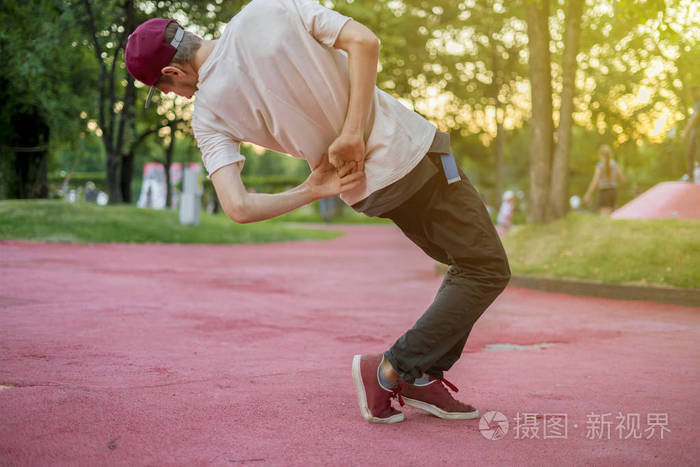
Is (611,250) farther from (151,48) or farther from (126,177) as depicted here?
(126,177)

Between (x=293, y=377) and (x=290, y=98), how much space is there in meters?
1.83

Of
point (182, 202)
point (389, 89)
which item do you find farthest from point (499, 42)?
point (182, 202)

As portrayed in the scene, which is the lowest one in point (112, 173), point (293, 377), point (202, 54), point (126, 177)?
point (126, 177)

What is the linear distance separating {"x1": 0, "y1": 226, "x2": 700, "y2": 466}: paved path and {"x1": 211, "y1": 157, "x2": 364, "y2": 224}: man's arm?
905 millimetres

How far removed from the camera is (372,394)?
122 inches

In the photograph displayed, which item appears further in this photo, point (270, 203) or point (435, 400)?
point (435, 400)

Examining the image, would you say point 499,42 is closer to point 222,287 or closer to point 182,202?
point 182,202

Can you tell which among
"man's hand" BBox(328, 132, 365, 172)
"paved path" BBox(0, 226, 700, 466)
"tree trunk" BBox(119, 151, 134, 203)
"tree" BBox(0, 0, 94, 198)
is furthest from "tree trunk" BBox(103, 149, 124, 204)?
"man's hand" BBox(328, 132, 365, 172)

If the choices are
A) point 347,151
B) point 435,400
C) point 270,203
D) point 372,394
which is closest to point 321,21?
point 347,151

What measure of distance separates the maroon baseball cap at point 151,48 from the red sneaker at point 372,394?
4.87 ft

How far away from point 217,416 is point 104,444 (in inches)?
22.3

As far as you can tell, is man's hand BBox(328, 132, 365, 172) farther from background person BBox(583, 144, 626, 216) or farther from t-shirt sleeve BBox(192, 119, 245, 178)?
background person BBox(583, 144, 626, 216)

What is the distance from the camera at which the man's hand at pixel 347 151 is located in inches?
105

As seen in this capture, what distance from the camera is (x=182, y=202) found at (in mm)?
19234
